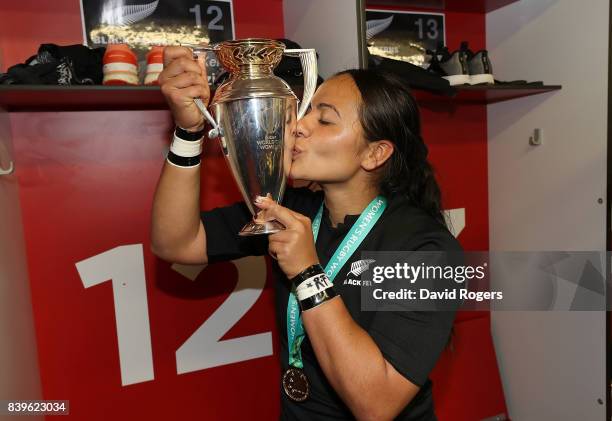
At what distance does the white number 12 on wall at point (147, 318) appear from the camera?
5.47ft

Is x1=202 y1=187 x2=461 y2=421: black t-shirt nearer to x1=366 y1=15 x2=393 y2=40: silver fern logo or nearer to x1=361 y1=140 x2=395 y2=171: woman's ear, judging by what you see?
x1=361 y1=140 x2=395 y2=171: woman's ear

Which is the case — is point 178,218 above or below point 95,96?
below

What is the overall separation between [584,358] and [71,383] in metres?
1.84

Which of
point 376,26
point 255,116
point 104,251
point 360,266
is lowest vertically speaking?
point 104,251

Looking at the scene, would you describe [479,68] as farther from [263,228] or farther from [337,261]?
[263,228]

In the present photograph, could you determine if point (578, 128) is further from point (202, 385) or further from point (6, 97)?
point (6, 97)

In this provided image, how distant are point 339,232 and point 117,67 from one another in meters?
0.78

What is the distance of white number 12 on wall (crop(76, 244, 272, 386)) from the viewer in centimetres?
167

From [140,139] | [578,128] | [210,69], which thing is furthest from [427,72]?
[140,139]

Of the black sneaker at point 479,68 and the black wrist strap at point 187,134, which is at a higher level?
the black sneaker at point 479,68

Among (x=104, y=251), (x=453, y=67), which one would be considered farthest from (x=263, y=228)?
(x=453, y=67)

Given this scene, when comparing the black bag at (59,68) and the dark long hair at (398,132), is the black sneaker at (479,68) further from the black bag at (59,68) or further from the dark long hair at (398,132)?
the black bag at (59,68)

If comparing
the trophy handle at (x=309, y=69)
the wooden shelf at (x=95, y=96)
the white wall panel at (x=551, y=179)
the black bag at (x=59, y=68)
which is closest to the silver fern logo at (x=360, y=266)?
the trophy handle at (x=309, y=69)

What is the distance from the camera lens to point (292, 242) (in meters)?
0.82
